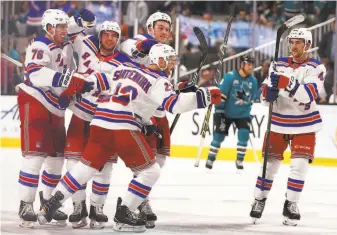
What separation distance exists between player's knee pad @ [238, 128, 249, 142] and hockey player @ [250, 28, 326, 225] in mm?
3637

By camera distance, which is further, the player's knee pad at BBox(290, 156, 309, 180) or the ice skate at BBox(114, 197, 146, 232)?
the player's knee pad at BBox(290, 156, 309, 180)

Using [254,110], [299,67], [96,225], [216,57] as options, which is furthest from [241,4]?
[96,225]

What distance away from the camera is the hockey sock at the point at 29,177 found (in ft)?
19.0

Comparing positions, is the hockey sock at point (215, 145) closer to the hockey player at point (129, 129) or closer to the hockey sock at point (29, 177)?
the hockey sock at point (29, 177)

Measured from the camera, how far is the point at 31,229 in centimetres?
562

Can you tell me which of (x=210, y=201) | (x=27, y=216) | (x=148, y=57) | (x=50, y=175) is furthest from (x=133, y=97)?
(x=210, y=201)

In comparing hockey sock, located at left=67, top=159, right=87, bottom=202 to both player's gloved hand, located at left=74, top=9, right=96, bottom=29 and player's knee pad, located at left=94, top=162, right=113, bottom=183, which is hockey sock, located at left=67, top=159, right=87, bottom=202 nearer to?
player's knee pad, located at left=94, top=162, right=113, bottom=183

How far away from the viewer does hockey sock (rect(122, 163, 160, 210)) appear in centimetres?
549

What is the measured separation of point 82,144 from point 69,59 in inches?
22.0

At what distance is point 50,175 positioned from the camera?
5.96m

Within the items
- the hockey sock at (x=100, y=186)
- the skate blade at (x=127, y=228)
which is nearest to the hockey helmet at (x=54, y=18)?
the hockey sock at (x=100, y=186)

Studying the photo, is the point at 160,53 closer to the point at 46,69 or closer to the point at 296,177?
the point at 46,69

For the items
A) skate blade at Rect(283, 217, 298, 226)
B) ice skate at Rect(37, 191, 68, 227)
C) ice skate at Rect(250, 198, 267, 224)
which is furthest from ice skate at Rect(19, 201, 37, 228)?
skate blade at Rect(283, 217, 298, 226)

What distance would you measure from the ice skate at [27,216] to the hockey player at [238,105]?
4.30 meters
